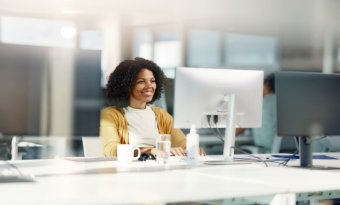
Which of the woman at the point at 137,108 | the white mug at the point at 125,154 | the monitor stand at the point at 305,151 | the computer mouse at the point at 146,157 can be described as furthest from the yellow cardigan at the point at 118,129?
the monitor stand at the point at 305,151

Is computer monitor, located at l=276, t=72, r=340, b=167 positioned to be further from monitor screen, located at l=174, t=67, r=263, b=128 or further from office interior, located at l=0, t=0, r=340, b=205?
monitor screen, located at l=174, t=67, r=263, b=128

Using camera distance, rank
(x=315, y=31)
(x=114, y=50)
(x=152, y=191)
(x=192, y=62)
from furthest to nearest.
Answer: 1. (x=315, y=31)
2. (x=192, y=62)
3. (x=114, y=50)
4. (x=152, y=191)

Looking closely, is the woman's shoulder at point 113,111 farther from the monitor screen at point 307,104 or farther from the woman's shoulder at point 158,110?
the monitor screen at point 307,104

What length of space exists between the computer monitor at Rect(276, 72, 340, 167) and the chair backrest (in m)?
1.12

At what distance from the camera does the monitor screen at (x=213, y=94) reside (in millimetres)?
2713

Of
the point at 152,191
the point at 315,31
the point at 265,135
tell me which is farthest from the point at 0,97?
the point at 315,31

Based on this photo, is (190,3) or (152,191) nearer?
(152,191)

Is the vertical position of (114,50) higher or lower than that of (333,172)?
higher

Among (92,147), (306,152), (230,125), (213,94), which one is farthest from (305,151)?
(92,147)

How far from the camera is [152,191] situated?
1.74m

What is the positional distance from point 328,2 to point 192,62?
1.96 metres

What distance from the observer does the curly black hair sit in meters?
3.63

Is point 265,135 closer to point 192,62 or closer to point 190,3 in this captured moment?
point 192,62

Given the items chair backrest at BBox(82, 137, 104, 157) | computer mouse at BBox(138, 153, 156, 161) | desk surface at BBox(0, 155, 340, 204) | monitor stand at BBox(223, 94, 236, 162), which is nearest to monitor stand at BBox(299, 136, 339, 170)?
desk surface at BBox(0, 155, 340, 204)
